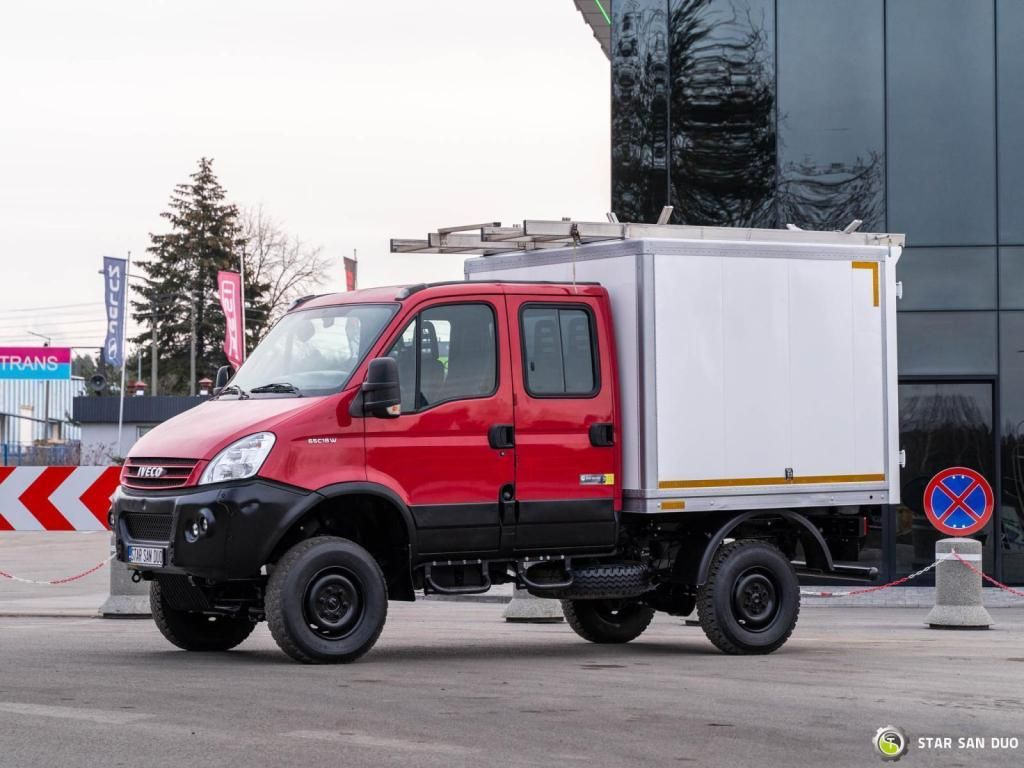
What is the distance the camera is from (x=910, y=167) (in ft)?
72.6

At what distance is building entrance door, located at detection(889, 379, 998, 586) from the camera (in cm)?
2209

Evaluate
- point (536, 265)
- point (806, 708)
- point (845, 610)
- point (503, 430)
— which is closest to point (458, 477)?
point (503, 430)

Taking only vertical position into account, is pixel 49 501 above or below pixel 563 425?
below

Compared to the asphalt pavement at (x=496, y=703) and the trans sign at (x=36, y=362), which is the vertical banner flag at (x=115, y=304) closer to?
the trans sign at (x=36, y=362)

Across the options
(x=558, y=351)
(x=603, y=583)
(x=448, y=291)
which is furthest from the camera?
(x=603, y=583)

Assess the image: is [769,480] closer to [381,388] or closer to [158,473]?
[381,388]

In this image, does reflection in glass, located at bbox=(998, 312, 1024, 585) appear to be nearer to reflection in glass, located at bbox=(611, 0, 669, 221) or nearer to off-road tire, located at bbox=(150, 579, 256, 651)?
reflection in glass, located at bbox=(611, 0, 669, 221)

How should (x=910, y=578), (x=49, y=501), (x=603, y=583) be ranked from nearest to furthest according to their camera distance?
(x=603, y=583) < (x=49, y=501) < (x=910, y=578)

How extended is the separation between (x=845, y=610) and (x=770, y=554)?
285 inches

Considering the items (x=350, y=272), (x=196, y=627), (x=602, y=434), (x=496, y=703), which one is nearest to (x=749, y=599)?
(x=602, y=434)

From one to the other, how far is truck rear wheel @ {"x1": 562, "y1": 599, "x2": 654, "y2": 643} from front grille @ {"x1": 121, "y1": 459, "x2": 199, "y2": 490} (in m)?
3.81

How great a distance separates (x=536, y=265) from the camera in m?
12.7

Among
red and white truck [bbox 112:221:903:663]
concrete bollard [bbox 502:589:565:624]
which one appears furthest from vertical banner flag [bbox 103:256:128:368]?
red and white truck [bbox 112:221:903:663]

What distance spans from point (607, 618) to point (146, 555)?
13.6 ft
